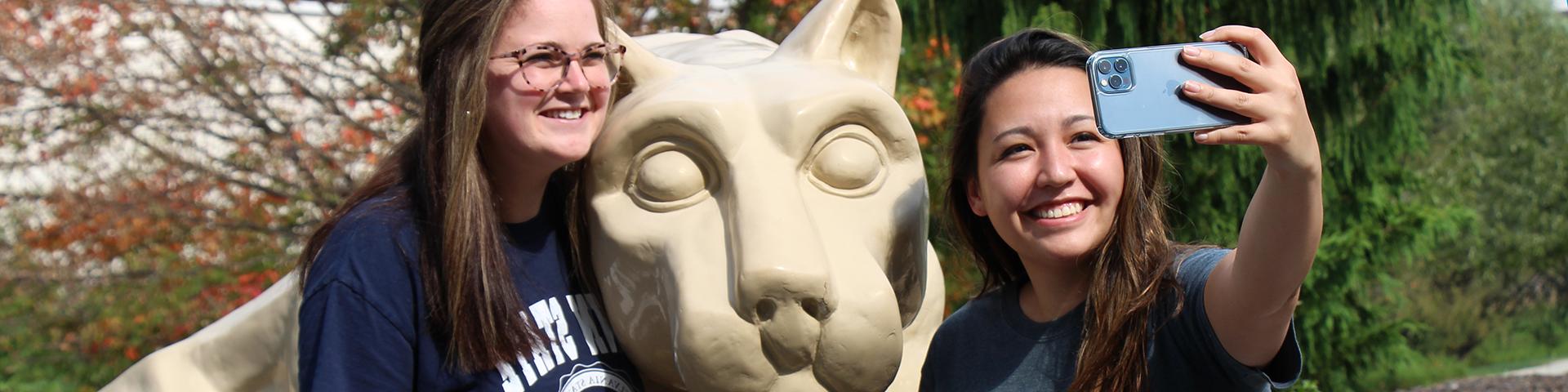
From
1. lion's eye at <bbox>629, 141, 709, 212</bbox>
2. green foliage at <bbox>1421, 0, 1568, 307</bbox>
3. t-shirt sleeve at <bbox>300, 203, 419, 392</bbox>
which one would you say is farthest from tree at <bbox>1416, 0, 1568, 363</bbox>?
t-shirt sleeve at <bbox>300, 203, 419, 392</bbox>

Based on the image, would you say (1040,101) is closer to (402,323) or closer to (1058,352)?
(1058,352)

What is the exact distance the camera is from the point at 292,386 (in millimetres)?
2453

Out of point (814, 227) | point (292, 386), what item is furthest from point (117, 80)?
point (814, 227)

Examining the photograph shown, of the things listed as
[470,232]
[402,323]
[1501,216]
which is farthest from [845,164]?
[1501,216]

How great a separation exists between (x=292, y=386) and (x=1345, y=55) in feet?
16.1

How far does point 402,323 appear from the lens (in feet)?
5.93

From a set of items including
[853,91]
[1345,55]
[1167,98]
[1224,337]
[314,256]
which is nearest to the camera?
[1167,98]

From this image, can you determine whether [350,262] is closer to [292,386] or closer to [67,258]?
[292,386]

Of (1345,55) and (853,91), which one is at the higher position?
(853,91)

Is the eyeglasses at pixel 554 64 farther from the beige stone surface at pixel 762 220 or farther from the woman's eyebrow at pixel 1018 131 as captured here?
the woman's eyebrow at pixel 1018 131

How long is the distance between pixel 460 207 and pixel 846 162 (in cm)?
60

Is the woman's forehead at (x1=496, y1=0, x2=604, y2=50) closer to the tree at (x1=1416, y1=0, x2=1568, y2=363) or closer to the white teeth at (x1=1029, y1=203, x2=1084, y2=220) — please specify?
the white teeth at (x1=1029, y1=203, x2=1084, y2=220)

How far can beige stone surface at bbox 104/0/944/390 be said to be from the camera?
74.0 inches

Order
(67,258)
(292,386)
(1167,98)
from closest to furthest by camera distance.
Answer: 1. (1167,98)
2. (292,386)
3. (67,258)
